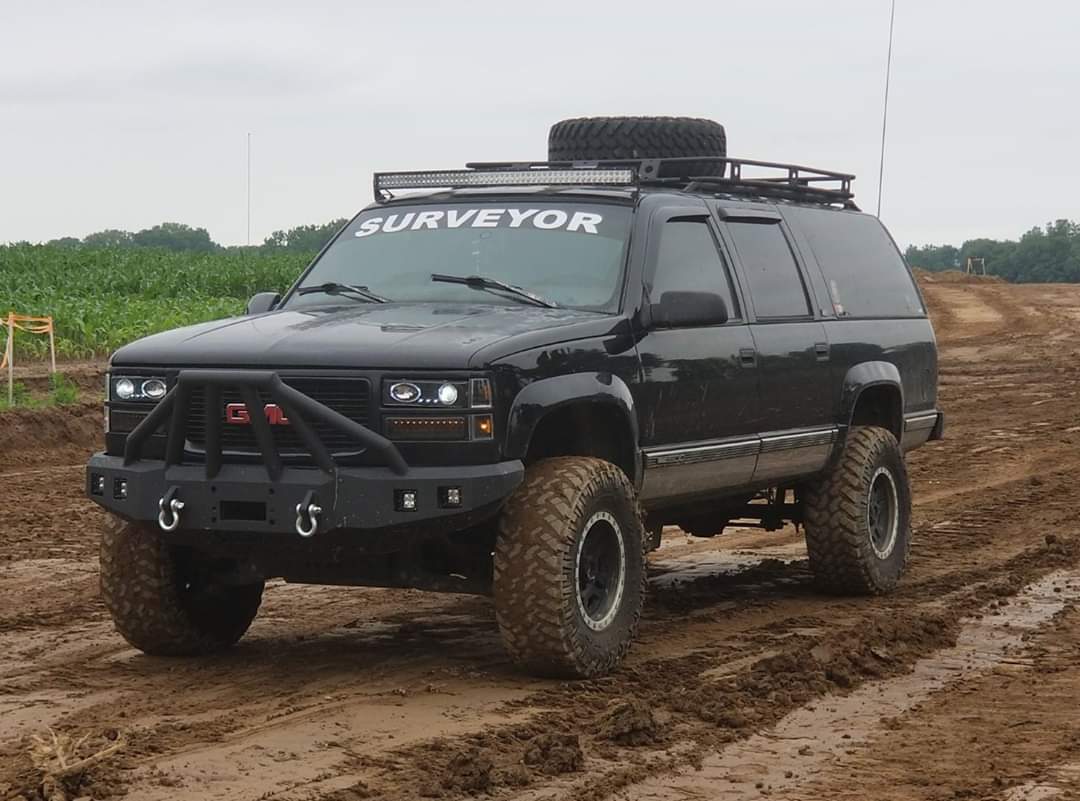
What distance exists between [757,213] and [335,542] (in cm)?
339

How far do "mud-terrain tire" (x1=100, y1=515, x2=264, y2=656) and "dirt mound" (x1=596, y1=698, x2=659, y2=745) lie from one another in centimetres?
209

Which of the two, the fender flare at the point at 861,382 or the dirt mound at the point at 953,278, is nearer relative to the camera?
the fender flare at the point at 861,382

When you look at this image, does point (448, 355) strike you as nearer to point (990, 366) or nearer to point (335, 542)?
point (335, 542)

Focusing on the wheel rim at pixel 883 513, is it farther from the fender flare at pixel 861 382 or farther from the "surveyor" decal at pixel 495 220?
the "surveyor" decal at pixel 495 220

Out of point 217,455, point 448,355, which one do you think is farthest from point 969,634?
point 217,455

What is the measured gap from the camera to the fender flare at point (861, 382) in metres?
9.60

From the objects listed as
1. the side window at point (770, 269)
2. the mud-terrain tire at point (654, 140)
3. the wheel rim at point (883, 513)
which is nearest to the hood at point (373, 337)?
the side window at point (770, 269)

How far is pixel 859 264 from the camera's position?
33.6 ft

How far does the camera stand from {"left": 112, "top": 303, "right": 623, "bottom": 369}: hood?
22.3 ft

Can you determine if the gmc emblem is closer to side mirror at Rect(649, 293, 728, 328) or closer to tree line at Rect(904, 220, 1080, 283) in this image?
side mirror at Rect(649, 293, 728, 328)

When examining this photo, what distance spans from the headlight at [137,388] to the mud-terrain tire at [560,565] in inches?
56.7

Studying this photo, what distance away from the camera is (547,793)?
5453 mm

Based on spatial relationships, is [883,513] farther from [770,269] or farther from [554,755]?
[554,755]

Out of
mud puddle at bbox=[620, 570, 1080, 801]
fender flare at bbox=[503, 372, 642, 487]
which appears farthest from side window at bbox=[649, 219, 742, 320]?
mud puddle at bbox=[620, 570, 1080, 801]
